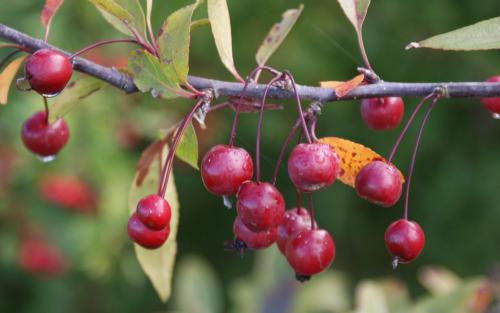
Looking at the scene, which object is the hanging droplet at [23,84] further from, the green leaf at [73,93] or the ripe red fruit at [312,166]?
the ripe red fruit at [312,166]

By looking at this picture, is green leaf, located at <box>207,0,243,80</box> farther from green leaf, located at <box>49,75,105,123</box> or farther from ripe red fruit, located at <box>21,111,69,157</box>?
ripe red fruit, located at <box>21,111,69,157</box>

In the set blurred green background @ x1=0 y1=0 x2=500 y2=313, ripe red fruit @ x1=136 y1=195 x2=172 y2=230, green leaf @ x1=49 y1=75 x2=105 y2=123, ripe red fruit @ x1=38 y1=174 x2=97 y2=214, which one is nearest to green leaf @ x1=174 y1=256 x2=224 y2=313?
blurred green background @ x1=0 y1=0 x2=500 y2=313

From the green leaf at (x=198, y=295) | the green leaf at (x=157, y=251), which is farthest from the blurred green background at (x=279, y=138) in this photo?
the green leaf at (x=157, y=251)

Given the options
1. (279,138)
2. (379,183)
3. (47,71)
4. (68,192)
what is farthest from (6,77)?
(279,138)

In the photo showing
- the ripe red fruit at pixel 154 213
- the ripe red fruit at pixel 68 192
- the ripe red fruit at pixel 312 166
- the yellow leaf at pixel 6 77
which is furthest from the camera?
the ripe red fruit at pixel 68 192

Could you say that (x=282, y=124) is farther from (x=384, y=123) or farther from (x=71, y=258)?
(x=384, y=123)

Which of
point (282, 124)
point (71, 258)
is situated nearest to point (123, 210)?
point (71, 258)

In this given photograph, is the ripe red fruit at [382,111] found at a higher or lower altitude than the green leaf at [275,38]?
lower

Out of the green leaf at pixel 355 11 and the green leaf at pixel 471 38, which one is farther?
the green leaf at pixel 355 11
